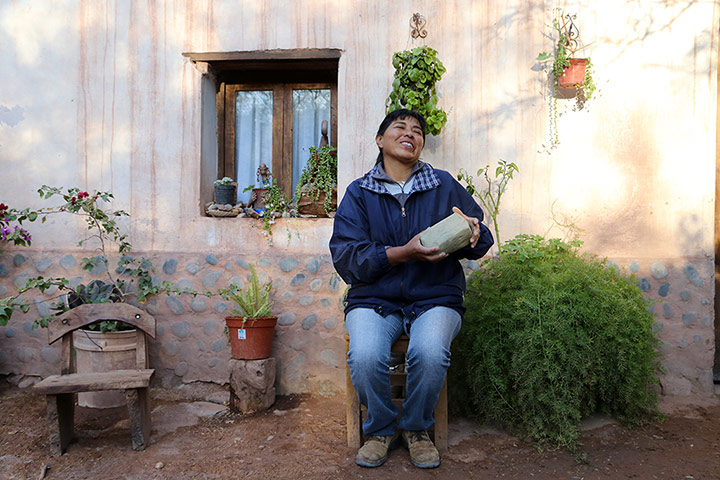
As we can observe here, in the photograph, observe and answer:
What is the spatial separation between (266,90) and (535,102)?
1942 mm

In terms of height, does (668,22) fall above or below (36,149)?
above

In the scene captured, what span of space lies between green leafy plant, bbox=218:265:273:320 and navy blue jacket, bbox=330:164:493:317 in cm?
96

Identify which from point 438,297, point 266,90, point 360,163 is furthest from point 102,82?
point 438,297

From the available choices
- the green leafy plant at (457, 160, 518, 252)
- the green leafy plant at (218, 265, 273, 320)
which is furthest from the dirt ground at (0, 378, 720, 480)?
the green leafy plant at (457, 160, 518, 252)

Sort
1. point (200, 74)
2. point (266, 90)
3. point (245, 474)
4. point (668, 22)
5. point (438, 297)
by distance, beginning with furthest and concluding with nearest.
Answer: point (266, 90) < point (200, 74) < point (668, 22) < point (438, 297) < point (245, 474)

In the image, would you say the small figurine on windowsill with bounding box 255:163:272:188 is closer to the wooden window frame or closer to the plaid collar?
the wooden window frame

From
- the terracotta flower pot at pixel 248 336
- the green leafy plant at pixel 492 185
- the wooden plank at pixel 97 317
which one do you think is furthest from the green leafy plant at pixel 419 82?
the wooden plank at pixel 97 317

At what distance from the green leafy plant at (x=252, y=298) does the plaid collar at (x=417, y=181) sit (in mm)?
1148

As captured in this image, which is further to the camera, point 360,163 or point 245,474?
point 360,163

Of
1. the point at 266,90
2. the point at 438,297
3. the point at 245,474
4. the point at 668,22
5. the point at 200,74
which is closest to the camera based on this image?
the point at 245,474

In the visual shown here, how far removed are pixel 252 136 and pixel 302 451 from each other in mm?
2364

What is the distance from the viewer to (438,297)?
2568 mm

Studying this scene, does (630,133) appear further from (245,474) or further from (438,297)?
(245,474)

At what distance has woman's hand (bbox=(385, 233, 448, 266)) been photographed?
2387 mm
